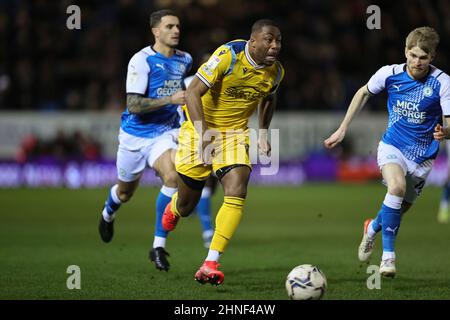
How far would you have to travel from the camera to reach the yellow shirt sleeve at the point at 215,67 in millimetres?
7516

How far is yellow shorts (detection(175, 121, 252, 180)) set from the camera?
302 inches

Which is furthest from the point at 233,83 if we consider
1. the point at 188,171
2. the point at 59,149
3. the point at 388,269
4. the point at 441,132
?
the point at 59,149

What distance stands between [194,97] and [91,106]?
14280mm

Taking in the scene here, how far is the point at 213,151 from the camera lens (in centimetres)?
767

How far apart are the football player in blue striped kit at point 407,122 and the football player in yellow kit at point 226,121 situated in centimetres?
79

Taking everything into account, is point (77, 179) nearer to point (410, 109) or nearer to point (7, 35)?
point (7, 35)

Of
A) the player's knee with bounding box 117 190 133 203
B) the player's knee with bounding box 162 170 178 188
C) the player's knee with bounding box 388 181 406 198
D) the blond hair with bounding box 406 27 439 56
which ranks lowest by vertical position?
the player's knee with bounding box 117 190 133 203

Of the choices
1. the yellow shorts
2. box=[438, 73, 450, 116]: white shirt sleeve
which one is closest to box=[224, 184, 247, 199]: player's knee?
the yellow shorts

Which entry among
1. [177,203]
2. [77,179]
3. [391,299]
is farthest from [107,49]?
[391,299]

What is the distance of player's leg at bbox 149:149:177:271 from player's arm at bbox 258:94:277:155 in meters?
1.21

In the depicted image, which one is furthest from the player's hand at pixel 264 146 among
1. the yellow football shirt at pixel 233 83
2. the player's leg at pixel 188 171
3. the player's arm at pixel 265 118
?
the player's leg at pixel 188 171

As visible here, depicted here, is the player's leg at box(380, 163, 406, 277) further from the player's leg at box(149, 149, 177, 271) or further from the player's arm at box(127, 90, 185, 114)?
the player's arm at box(127, 90, 185, 114)

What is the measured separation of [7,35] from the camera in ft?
70.1

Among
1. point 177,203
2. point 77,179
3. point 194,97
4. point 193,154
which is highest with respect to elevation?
point 194,97
